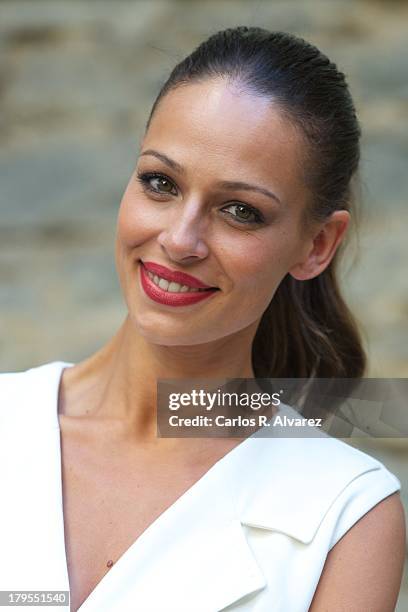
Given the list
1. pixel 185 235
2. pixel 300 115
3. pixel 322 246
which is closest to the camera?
pixel 185 235

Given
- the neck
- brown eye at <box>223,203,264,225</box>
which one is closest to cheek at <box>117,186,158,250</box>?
brown eye at <box>223,203,264,225</box>

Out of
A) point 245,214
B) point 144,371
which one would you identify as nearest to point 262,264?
point 245,214

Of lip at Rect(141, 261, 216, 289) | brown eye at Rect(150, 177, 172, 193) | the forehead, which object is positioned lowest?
lip at Rect(141, 261, 216, 289)

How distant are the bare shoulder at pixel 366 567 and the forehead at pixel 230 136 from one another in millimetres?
599

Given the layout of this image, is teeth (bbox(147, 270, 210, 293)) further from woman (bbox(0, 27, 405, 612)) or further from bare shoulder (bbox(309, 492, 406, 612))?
bare shoulder (bbox(309, 492, 406, 612))

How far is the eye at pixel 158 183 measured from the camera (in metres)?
1.94

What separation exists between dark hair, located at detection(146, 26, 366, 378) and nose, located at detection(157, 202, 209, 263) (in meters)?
0.23

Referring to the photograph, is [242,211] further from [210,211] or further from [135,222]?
[135,222]

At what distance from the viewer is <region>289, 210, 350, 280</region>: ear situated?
2094 mm

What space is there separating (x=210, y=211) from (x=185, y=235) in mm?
79

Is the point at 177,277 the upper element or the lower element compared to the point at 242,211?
lower

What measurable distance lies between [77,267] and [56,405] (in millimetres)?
2672

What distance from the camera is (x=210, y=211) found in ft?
6.26

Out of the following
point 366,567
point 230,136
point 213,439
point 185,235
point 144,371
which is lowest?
point 366,567
